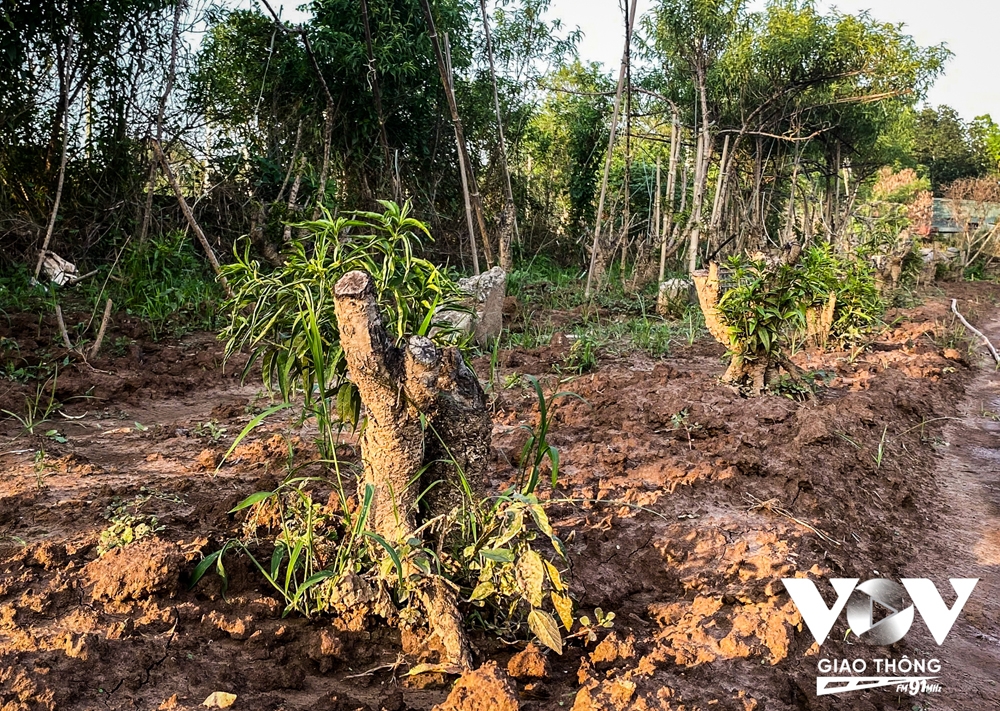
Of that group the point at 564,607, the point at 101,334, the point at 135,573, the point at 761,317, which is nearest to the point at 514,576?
the point at 564,607

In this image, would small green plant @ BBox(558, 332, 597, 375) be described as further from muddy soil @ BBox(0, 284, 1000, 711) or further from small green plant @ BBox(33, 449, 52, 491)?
small green plant @ BBox(33, 449, 52, 491)

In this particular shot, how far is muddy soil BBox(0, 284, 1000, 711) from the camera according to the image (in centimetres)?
153

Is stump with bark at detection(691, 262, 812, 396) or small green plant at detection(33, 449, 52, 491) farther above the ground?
stump with bark at detection(691, 262, 812, 396)

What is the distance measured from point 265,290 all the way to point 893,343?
553cm

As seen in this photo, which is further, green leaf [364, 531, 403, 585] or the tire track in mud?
the tire track in mud

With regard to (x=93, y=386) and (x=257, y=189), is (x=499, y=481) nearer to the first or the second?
(x=93, y=386)

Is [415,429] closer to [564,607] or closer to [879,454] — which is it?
[564,607]

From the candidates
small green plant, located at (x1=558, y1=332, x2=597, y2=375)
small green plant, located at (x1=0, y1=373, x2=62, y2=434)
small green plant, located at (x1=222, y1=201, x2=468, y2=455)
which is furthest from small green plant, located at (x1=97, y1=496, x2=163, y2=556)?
small green plant, located at (x1=558, y1=332, x2=597, y2=375)

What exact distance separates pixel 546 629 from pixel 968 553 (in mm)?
1794

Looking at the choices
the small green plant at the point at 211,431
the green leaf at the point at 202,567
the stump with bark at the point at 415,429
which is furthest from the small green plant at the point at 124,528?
the small green plant at the point at 211,431

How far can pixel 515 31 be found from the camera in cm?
900

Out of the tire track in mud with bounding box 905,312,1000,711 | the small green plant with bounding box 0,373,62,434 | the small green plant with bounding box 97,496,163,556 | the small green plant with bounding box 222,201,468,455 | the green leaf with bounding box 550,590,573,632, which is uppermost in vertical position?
the small green plant with bounding box 222,201,468,455

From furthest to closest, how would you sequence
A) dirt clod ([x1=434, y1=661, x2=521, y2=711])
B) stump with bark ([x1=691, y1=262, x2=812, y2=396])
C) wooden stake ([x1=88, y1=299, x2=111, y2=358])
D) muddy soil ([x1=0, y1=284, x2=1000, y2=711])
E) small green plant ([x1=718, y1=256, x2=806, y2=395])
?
wooden stake ([x1=88, y1=299, x2=111, y2=358]) → stump with bark ([x1=691, y1=262, x2=812, y2=396]) → small green plant ([x1=718, y1=256, x2=806, y2=395]) → muddy soil ([x1=0, y1=284, x2=1000, y2=711]) → dirt clod ([x1=434, y1=661, x2=521, y2=711])

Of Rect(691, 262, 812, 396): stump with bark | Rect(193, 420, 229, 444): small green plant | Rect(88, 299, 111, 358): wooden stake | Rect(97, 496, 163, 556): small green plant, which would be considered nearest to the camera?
Rect(97, 496, 163, 556): small green plant
